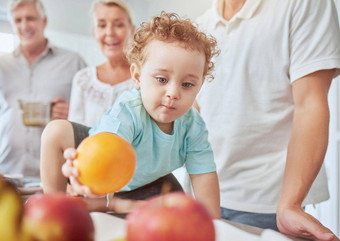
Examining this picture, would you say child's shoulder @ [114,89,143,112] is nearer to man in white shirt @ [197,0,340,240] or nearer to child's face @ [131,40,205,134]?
child's face @ [131,40,205,134]

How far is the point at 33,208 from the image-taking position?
247 millimetres

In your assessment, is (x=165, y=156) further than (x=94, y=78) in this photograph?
No

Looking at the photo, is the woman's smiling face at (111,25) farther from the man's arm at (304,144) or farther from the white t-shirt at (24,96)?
the man's arm at (304,144)

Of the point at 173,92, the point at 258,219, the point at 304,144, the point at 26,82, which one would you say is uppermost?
the point at 173,92

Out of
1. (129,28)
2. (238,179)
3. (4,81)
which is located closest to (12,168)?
(4,81)

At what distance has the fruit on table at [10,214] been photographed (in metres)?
0.23

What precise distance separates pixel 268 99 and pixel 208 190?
0.31 metres

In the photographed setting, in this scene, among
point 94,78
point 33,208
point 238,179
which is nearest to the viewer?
point 33,208

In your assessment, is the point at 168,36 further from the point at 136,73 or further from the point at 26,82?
the point at 26,82

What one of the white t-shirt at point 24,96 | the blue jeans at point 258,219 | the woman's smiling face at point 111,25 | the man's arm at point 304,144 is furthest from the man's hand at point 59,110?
the man's arm at point 304,144

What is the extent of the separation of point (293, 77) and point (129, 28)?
98cm

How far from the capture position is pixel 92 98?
4.83ft

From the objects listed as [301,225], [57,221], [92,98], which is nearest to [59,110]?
[92,98]

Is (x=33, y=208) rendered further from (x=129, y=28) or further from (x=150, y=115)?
(x=129, y=28)
